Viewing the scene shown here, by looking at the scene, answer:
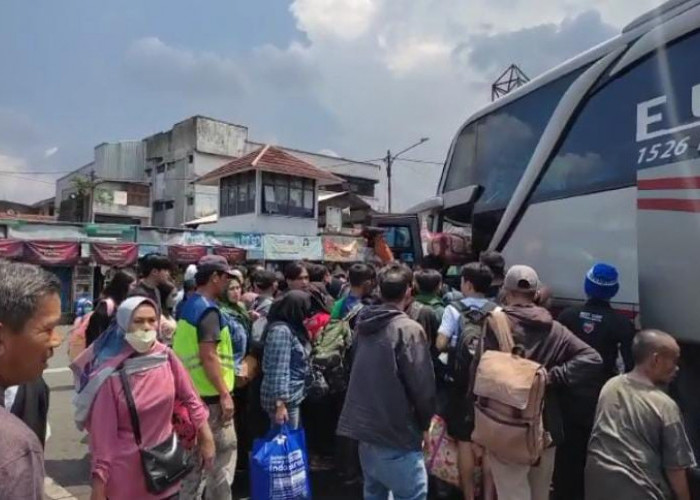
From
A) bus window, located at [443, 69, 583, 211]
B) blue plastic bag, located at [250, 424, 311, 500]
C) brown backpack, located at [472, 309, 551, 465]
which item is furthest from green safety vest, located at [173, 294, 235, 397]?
bus window, located at [443, 69, 583, 211]

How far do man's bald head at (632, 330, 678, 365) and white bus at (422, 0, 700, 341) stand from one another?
48.3 inches

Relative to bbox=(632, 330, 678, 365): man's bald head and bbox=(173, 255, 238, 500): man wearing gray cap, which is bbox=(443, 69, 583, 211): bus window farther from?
bbox=(173, 255, 238, 500): man wearing gray cap

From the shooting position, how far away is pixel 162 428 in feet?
9.31

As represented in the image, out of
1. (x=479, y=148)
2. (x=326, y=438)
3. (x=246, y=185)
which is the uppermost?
(x=246, y=185)

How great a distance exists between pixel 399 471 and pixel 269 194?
943 inches

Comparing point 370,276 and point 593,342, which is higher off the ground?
point 370,276

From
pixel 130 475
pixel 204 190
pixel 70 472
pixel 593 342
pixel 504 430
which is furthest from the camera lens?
pixel 204 190

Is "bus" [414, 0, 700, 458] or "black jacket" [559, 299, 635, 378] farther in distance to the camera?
"bus" [414, 0, 700, 458]

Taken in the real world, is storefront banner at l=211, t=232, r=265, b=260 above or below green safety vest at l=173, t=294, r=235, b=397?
above

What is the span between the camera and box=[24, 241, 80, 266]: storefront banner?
18.4 metres

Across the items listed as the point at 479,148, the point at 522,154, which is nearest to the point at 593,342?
the point at 522,154

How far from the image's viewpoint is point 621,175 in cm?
445

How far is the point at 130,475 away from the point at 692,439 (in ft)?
11.5

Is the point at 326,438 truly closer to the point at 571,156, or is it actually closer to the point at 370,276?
the point at 370,276
